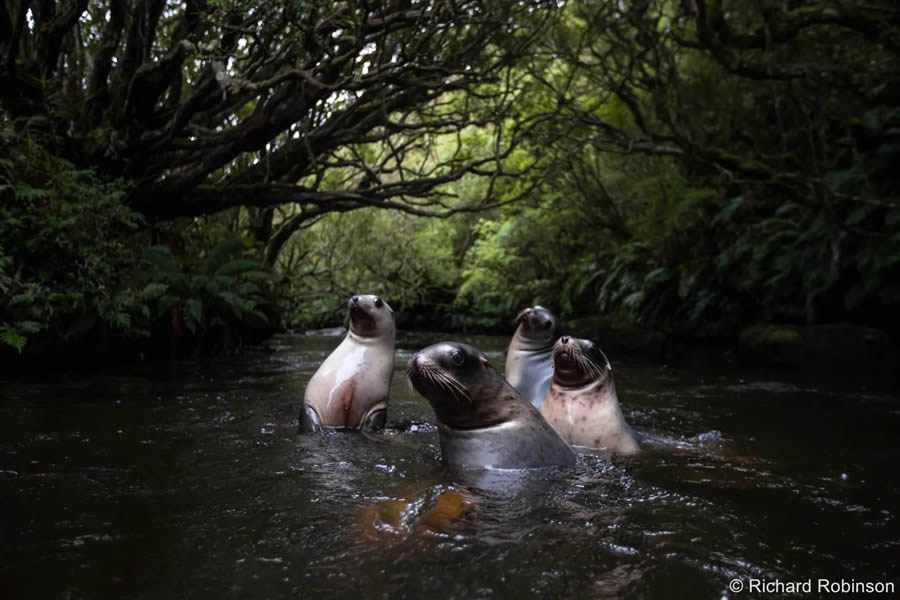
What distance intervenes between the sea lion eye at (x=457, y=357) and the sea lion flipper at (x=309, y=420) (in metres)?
1.74

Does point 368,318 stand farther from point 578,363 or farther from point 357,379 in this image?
point 578,363

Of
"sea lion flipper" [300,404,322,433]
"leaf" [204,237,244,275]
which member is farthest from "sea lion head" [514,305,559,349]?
"leaf" [204,237,244,275]

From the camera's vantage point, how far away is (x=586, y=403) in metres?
4.56

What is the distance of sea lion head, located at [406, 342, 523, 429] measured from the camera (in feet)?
11.8

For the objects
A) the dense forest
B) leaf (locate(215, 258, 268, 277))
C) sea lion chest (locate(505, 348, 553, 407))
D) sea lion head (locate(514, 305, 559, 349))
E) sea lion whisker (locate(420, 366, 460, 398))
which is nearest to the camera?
sea lion whisker (locate(420, 366, 460, 398))

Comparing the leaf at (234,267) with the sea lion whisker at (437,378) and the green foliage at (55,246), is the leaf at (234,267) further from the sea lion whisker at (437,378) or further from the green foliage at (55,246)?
the sea lion whisker at (437,378)

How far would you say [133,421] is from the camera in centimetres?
528

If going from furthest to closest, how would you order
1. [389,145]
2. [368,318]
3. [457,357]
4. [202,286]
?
1. [389,145]
2. [202,286]
3. [368,318]
4. [457,357]

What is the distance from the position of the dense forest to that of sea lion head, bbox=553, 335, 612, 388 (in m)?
3.99

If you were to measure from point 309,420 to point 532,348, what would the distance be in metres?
2.07

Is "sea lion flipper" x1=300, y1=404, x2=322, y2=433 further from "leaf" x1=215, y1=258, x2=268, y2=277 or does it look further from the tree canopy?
"leaf" x1=215, y1=258, x2=268, y2=277

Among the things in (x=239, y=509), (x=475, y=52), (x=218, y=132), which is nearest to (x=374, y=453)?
(x=239, y=509)

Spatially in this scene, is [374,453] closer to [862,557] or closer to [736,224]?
[862,557]

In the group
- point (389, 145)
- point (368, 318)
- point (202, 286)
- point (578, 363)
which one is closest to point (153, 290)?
point (202, 286)
